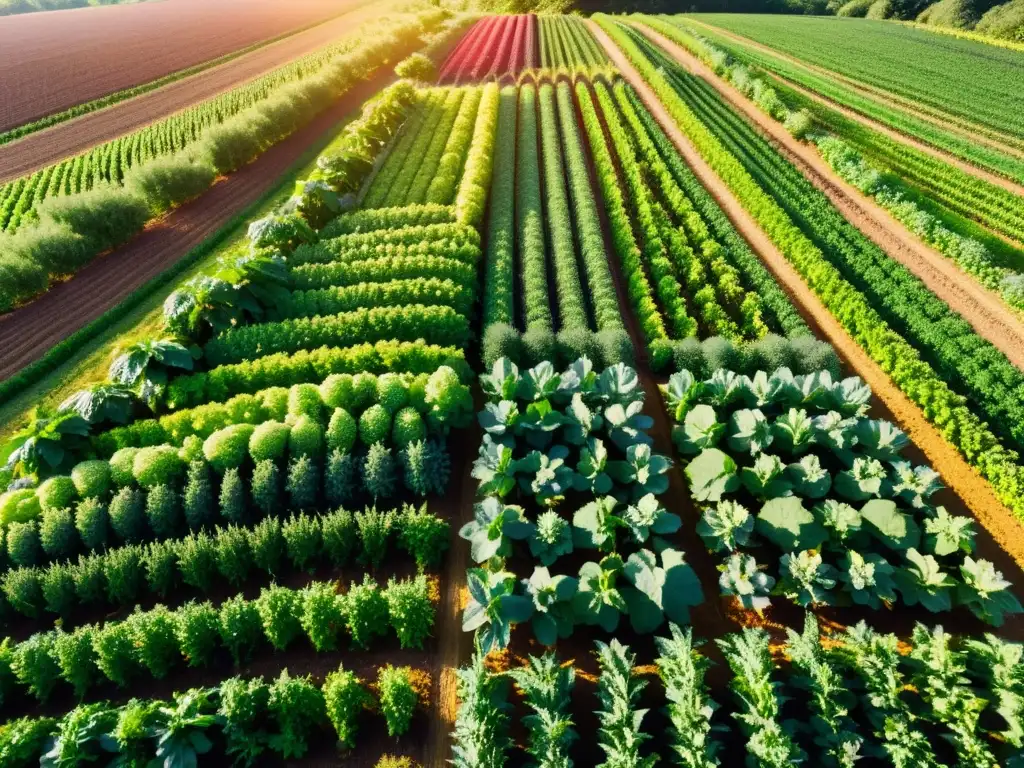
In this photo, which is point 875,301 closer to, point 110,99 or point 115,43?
point 110,99

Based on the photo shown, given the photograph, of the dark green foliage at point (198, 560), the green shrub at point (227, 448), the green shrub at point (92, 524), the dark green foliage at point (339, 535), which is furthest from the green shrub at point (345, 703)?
the green shrub at point (92, 524)

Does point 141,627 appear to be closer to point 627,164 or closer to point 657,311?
point 657,311

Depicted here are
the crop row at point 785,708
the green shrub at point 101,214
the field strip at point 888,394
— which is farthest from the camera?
the green shrub at point 101,214

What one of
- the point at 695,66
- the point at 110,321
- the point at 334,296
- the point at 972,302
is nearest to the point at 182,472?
the point at 334,296

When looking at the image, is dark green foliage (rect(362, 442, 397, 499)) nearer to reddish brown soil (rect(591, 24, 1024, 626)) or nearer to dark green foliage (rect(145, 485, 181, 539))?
dark green foliage (rect(145, 485, 181, 539))

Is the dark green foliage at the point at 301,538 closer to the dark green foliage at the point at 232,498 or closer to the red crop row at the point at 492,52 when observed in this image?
the dark green foliage at the point at 232,498

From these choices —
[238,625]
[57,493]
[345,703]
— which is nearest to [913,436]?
[345,703]
